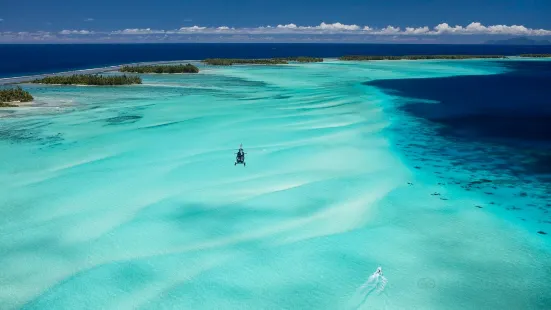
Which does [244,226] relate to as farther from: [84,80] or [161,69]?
[161,69]

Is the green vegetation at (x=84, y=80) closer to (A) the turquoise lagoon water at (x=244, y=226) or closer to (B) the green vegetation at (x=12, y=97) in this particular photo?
(B) the green vegetation at (x=12, y=97)

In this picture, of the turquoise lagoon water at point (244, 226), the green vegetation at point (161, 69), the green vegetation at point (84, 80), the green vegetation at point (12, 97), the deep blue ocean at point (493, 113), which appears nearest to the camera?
the turquoise lagoon water at point (244, 226)

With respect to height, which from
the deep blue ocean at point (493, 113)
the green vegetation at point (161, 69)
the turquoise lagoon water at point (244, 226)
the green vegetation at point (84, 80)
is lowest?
the turquoise lagoon water at point (244, 226)

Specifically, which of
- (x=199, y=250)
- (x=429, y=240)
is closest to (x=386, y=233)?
(x=429, y=240)

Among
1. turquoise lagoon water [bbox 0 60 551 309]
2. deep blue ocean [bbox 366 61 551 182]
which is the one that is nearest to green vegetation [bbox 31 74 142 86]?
turquoise lagoon water [bbox 0 60 551 309]

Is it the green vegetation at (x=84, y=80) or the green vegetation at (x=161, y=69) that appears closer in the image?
the green vegetation at (x=84, y=80)

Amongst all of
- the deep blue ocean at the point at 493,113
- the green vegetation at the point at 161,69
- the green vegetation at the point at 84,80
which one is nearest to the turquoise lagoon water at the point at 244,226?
the deep blue ocean at the point at 493,113

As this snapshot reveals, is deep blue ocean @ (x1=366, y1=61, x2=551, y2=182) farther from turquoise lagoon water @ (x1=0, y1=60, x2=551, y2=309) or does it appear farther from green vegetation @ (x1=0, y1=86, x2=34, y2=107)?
Answer: green vegetation @ (x1=0, y1=86, x2=34, y2=107)

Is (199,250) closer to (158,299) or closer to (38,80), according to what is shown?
(158,299)

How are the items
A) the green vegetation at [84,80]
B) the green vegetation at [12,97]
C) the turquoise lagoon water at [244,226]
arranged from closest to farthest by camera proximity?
the turquoise lagoon water at [244,226]
the green vegetation at [12,97]
the green vegetation at [84,80]
